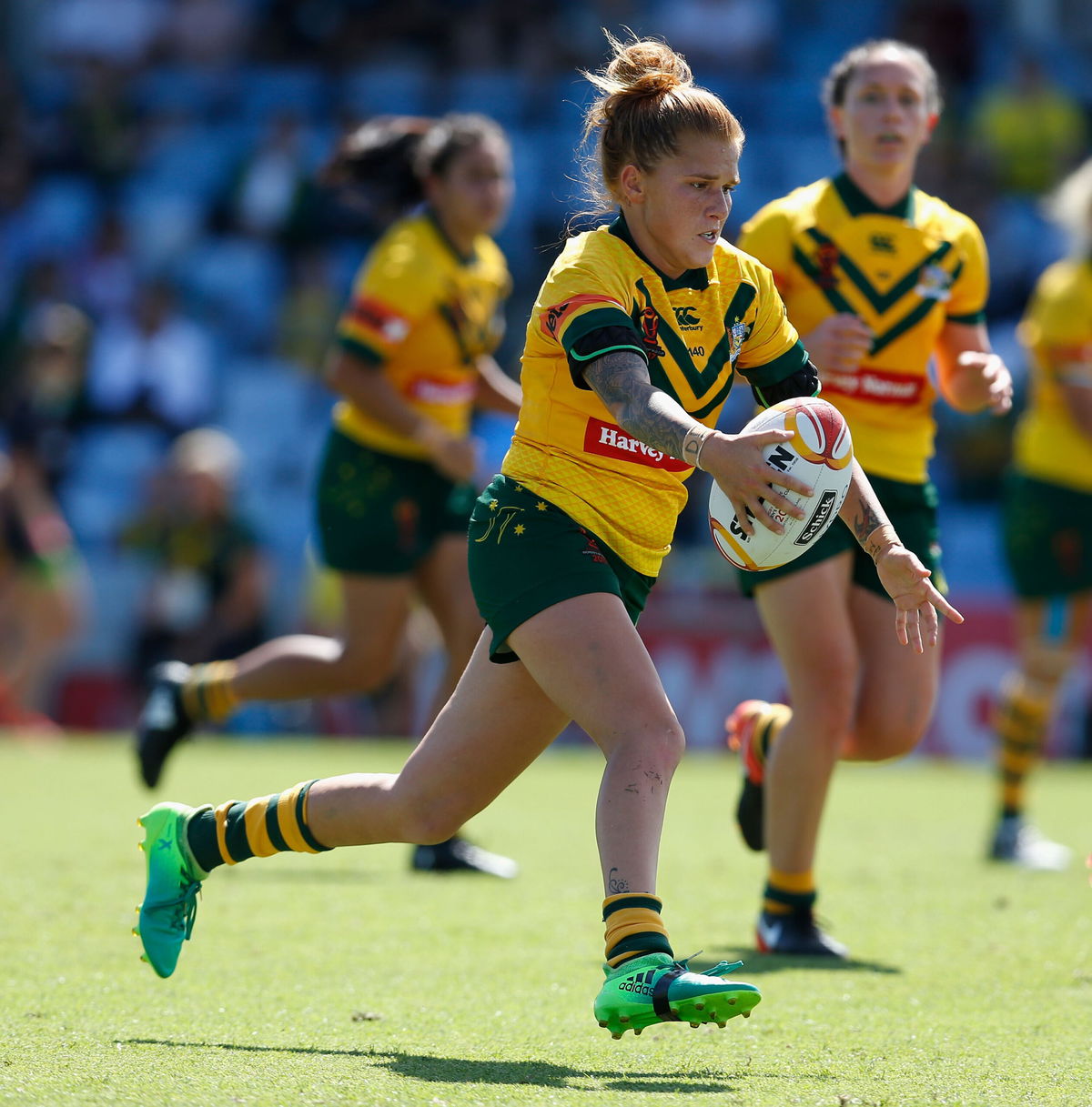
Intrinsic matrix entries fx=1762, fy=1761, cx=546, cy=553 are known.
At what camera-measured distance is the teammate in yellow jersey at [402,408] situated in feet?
A: 22.0

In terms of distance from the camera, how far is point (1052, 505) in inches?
304

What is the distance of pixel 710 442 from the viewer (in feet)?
11.1

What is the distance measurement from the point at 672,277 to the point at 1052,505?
4.27 meters

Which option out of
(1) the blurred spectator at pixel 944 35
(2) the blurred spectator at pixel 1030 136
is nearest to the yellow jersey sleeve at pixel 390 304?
(2) the blurred spectator at pixel 1030 136

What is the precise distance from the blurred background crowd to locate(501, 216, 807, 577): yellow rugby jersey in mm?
8153

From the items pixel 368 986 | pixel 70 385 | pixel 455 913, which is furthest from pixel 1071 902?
pixel 70 385

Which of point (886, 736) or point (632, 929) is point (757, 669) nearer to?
point (886, 736)

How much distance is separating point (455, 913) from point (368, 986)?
3.66 feet

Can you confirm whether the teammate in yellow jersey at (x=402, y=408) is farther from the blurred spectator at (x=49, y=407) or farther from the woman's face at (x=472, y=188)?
the blurred spectator at (x=49, y=407)

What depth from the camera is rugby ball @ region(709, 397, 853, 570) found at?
346cm

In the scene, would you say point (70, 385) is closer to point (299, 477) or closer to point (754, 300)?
point (299, 477)

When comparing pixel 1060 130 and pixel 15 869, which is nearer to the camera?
pixel 15 869

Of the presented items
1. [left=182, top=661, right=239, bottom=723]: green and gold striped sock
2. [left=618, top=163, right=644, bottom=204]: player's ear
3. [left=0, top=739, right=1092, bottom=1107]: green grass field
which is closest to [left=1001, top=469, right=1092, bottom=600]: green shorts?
[left=0, top=739, right=1092, bottom=1107]: green grass field

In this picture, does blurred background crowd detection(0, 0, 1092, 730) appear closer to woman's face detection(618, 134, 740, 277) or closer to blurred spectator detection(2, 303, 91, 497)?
blurred spectator detection(2, 303, 91, 497)
